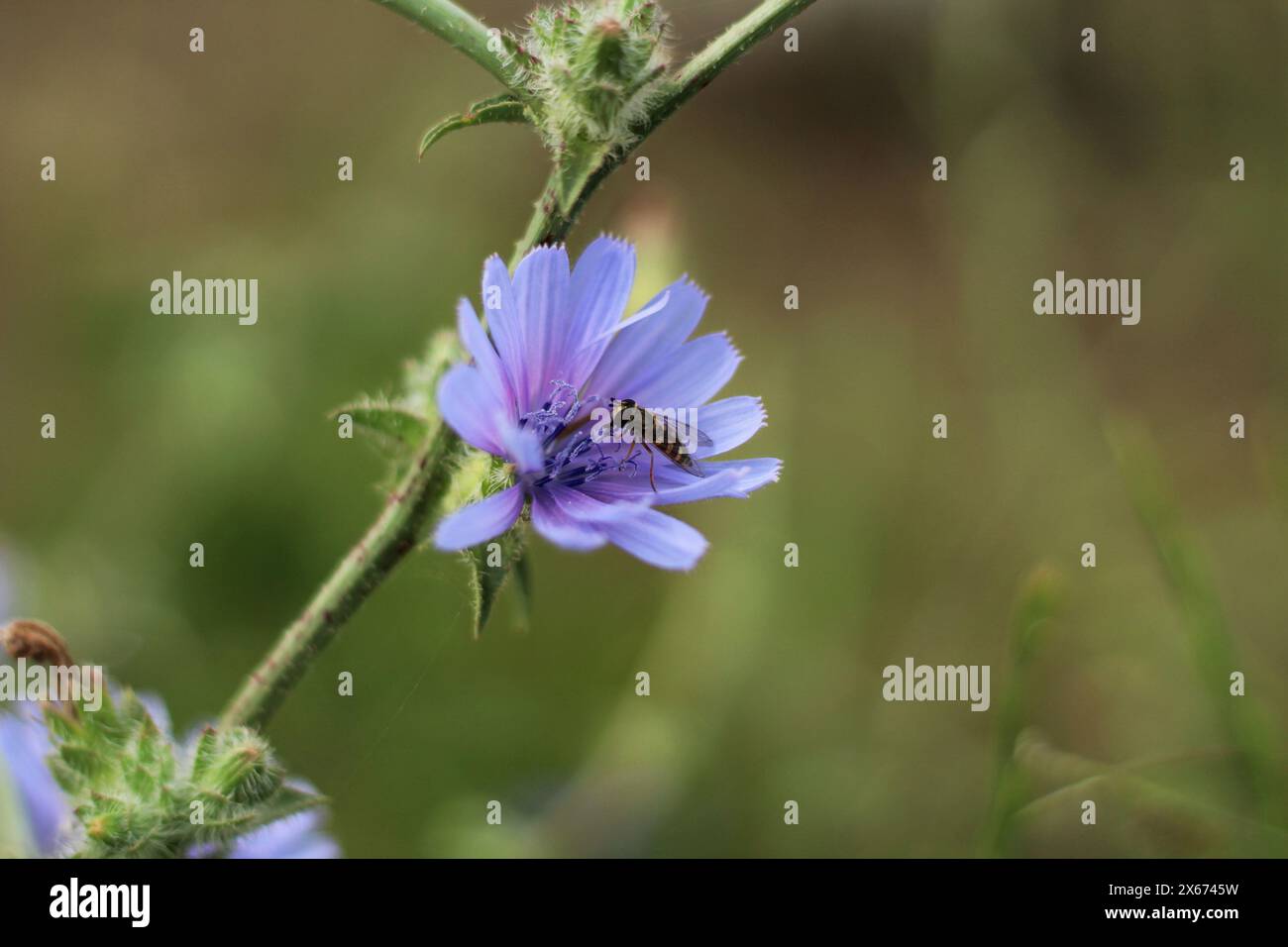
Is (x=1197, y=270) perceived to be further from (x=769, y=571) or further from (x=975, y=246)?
(x=769, y=571)

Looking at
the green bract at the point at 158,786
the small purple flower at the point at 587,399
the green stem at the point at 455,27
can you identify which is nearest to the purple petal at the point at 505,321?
the small purple flower at the point at 587,399

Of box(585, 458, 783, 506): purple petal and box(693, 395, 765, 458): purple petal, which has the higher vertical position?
box(693, 395, 765, 458): purple petal

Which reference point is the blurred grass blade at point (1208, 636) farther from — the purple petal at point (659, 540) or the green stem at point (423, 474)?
the green stem at point (423, 474)

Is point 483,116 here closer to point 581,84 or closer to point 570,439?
point 581,84

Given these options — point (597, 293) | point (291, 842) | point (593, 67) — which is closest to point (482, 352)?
point (597, 293)

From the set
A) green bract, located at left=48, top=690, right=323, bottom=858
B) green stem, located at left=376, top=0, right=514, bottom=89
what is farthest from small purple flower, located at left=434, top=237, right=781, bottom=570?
Answer: green bract, located at left=48, top=690, right=323, bottom=858

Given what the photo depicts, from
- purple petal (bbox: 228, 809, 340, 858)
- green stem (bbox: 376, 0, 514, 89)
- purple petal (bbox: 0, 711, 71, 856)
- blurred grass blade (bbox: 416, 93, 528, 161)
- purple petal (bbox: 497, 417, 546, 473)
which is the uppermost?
green stem (bbox: 376, 0, 514, 89)

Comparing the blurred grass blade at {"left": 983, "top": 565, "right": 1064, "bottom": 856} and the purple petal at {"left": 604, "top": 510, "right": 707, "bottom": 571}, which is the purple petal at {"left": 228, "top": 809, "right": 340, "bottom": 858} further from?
the blurred grass blade at {"left": 983, "top": 565, "right": 1064, "bottom": 856}
